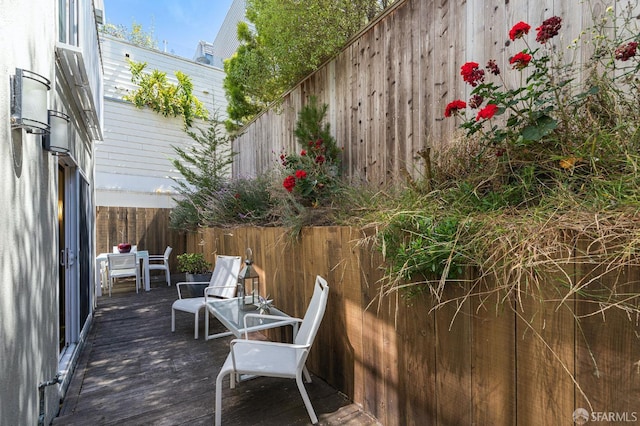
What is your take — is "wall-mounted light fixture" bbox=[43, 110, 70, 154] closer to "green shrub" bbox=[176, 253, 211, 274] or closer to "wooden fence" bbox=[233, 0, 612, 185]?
"wooden fence" bbox=[233, 0, 612, 185]

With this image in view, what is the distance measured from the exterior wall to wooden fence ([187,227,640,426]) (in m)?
1.87

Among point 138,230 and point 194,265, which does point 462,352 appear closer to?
point 194,265

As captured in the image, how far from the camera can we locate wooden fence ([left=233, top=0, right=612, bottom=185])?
6.57 ft

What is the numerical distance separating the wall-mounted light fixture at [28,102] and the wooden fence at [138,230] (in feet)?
21.4

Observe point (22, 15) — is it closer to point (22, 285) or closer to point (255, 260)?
point (22, 285)

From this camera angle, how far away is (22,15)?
5.48 ft

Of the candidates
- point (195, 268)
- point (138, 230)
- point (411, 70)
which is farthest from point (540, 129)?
point (138, 230)

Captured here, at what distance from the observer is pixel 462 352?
5.05ft

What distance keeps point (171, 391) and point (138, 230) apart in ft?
20.3

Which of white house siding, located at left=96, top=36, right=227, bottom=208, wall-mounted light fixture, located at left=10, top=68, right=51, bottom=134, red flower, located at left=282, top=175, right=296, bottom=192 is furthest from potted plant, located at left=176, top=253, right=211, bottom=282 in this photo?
white house siding, located at left=96, top=36, right=227, bottom=208

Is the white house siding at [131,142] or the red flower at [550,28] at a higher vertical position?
the white house siding at [131,142]

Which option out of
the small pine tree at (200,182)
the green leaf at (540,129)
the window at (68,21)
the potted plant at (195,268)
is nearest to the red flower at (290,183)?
the green leaf at (540,129)

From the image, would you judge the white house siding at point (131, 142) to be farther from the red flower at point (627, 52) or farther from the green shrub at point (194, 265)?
the red flower at point (627, 52)

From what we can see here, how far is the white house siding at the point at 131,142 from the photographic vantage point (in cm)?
816
